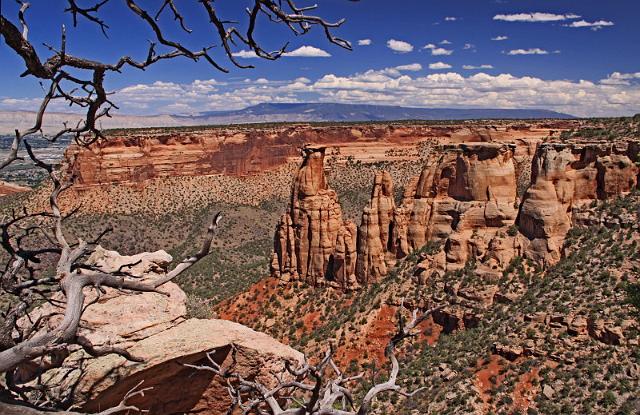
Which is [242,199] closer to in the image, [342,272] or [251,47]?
[342,272]

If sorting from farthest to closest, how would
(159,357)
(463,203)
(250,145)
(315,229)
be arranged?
(250,145), (315,229), (463,203), (159,357)

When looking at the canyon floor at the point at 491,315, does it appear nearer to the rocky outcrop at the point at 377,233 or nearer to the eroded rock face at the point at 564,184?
the eroded rock face at the point at 564,184

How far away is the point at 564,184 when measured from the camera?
31266 millimetres

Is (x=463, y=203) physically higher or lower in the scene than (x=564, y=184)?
lower

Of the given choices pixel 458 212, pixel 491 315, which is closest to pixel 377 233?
pixel 458 212

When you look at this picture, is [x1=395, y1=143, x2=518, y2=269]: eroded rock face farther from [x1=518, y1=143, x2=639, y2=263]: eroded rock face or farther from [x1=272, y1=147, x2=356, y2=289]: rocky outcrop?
[x1=272, y1=147, x2=356, y2=289]: rocky outcrop

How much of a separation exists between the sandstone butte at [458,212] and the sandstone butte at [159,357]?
2296 cm

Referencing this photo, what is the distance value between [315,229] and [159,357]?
29604 millimetres

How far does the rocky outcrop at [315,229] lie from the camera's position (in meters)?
38.5

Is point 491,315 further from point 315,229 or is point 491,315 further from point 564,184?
point 315,229

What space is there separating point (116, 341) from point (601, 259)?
83.5ft

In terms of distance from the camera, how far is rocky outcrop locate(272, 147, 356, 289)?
126 ft

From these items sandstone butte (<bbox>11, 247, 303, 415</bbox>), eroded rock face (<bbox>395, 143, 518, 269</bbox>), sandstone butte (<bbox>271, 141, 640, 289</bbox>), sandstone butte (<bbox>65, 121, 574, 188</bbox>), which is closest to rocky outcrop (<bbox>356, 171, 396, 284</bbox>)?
sandstone butte (<bbox>271, 141, 640, 289</bbox>)

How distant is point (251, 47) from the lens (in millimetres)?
6938
